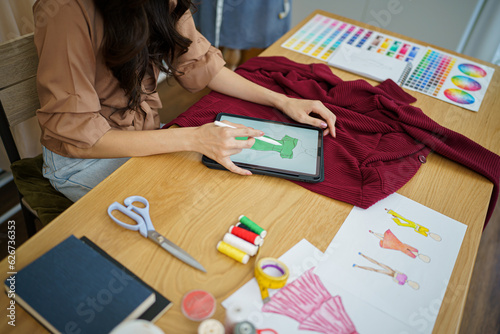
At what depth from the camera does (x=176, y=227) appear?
0.74 m

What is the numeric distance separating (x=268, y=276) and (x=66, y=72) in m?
0.58

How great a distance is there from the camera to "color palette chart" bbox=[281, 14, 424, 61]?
1.39m

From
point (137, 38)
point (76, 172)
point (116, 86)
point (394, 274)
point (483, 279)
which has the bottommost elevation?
point (483, 279)

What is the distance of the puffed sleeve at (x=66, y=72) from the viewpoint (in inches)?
30.0

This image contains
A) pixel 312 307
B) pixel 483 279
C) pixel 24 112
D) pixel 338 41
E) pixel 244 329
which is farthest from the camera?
pixel 483 279

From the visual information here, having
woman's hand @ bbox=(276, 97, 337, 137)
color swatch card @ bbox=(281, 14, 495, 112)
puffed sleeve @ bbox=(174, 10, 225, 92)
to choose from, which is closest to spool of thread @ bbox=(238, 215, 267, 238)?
woman's hand @ bbox=(276, 97, 337, 137)

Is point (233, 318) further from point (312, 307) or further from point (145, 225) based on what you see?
point (145, 225)

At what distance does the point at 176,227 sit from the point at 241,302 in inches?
8.0

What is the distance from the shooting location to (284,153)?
907mm

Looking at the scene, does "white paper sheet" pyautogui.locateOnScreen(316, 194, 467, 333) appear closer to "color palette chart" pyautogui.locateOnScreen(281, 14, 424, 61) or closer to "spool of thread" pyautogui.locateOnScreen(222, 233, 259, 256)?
"spool of thread" pyautogui.locateOnScreen(222, 233, 259, 256)

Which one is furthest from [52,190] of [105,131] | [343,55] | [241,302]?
[343,55]

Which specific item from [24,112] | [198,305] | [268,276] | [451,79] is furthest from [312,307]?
[451,79]

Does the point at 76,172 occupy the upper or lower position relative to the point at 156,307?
lower

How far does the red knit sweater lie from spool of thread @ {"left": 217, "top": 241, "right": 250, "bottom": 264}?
250mm
